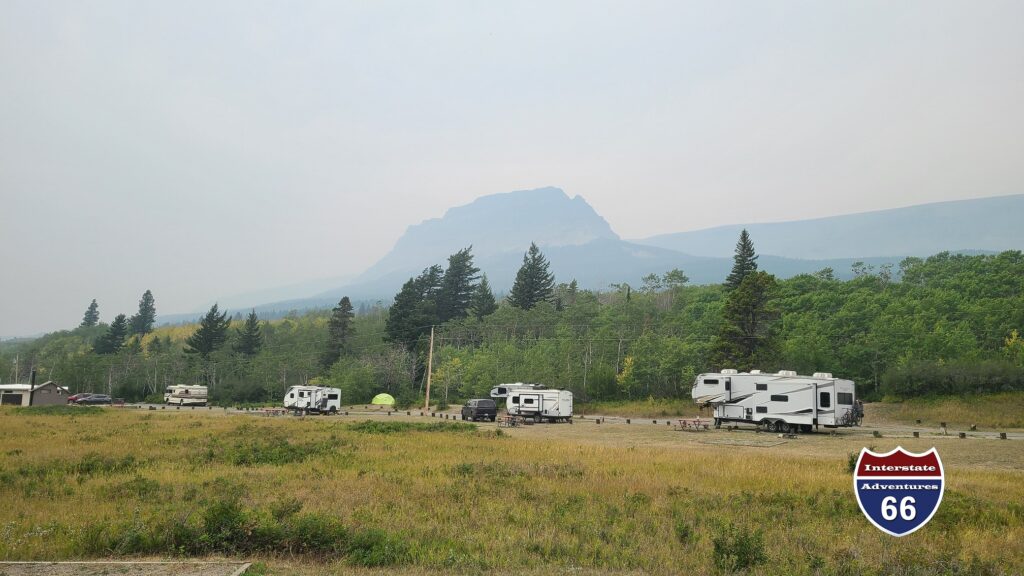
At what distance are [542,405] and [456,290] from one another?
63623 mm

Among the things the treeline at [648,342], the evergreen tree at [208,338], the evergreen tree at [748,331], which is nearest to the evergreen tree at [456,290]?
the treeline at [648,342]

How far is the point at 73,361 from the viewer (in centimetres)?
10719

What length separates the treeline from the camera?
185 feet

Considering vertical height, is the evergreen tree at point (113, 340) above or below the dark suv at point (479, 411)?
above

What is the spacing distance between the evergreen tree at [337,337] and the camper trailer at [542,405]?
57.3 metres

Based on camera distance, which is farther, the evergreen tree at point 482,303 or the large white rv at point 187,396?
the evergreen tree at point 482,303

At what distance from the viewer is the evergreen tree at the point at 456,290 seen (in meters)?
107

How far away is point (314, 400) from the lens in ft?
189

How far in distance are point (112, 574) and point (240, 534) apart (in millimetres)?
2057

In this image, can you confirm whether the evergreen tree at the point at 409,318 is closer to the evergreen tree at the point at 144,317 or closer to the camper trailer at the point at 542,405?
the camper trailer at the point at 542,405

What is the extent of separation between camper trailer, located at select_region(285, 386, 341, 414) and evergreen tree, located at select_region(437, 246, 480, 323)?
158 feet

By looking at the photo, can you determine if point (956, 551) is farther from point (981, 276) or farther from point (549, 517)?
point (981, 276)

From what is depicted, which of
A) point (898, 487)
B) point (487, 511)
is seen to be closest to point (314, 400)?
point (487, 511)

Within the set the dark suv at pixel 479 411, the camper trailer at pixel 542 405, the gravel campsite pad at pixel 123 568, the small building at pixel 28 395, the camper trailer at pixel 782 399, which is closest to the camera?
the gravel campsite pad at pixel 123 568
